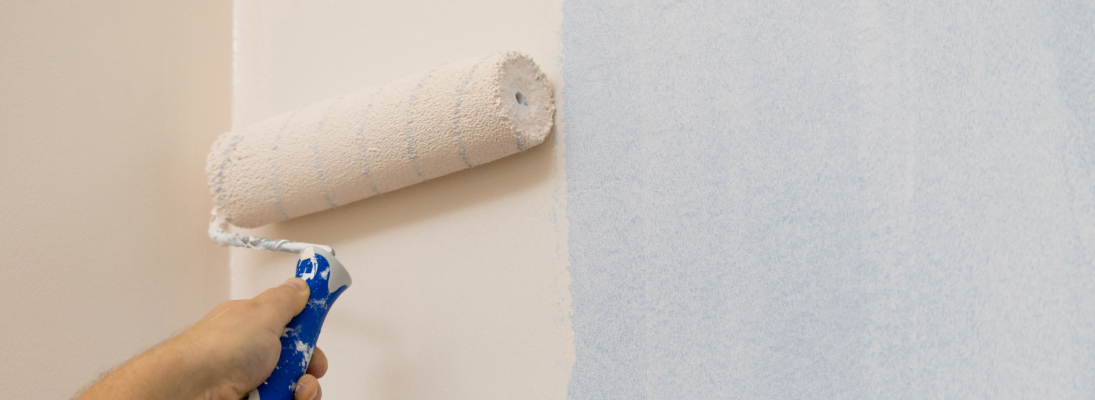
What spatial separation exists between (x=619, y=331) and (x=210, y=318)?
0.43 m

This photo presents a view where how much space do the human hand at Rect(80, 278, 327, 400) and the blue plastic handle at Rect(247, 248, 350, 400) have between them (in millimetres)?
12

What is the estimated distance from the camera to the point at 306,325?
68cm

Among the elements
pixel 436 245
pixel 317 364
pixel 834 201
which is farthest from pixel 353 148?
pixel 834 201

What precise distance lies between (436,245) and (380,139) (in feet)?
0.52

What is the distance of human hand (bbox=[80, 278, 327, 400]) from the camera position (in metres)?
0.56

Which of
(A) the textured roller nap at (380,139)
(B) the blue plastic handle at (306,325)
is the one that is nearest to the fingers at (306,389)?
(B) the blue plastic handle at (306,325)

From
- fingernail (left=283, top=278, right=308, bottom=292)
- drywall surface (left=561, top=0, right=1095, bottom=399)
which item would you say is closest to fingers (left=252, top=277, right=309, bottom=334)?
fingernail (left=283, top=278, right=308, bottom=292)

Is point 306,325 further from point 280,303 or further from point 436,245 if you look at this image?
point 436,245

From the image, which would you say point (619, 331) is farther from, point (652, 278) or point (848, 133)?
point (848, 133)

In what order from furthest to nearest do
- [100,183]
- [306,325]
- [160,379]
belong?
[100,183] → [306,325] → [160,379]

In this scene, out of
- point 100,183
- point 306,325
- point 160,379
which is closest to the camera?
point 160,379

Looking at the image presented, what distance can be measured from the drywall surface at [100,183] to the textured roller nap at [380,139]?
0.35 ft

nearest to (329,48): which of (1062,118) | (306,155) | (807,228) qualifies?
(306,155)

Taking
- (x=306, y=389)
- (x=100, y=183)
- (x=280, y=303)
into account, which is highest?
(x=100, y=183)
